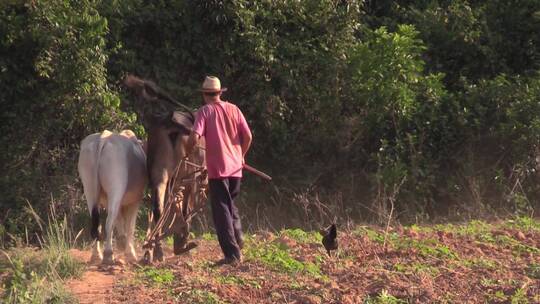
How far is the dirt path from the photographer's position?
7465 millimetres

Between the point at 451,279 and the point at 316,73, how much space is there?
6556 mm

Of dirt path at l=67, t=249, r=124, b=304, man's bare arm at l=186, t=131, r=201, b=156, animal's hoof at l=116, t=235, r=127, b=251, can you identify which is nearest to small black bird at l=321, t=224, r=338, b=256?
man's bare arm at l=186, t=131, r=201, b=156

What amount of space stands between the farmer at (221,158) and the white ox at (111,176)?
43.5 inches

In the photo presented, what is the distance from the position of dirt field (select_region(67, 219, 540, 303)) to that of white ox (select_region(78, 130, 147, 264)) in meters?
0.50

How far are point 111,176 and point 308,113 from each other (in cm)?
531

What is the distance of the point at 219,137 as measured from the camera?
8.45 metres

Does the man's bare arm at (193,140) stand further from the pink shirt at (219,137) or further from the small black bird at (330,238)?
the small black bird at (330,238)

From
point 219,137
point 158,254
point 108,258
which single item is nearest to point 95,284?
point 108,258

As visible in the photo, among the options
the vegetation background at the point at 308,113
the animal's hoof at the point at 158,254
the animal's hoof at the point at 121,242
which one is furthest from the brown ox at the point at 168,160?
the vegetation background at the point at 308,113

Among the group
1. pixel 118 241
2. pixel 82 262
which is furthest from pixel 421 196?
pixel 82 262

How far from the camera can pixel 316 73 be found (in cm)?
1384

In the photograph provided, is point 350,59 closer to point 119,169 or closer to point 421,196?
point 421,196

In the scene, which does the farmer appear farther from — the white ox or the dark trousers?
the white ox

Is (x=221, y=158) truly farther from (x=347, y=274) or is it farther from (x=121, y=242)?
(x=121, y=242)
